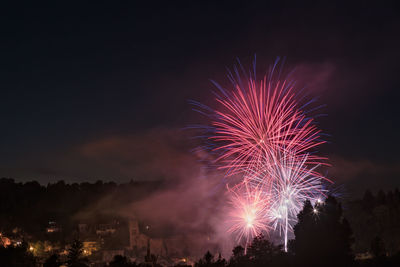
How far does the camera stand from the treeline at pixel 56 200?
54.1 meters

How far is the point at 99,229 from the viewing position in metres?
56.0

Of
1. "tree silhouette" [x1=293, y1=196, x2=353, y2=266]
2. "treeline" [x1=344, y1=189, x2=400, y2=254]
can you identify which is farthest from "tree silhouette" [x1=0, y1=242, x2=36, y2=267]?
"treeline" [x1=344, y1=189, x2=400, y2=254]

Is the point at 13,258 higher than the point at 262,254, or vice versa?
the point at 13,258

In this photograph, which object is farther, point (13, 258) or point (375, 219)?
point (375, 219)

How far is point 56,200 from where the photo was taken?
6550 cm

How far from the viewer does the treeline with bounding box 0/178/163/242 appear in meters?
54.1

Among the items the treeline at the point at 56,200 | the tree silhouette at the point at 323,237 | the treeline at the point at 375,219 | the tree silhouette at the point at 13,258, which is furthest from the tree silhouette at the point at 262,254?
the treeline at the point at 56,200

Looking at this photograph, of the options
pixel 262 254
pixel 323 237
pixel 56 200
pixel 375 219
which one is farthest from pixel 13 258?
pixel 375 219

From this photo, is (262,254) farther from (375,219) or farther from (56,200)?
(56,200)

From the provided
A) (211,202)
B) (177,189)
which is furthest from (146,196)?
(211,202)

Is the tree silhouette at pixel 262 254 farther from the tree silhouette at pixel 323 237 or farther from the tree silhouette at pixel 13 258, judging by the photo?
the tree silhouette at pixel 13 258

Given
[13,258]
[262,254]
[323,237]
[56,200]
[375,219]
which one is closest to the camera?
[323,237]

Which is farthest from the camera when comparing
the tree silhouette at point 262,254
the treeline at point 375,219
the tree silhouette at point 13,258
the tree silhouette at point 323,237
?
the treeline at point 375,219

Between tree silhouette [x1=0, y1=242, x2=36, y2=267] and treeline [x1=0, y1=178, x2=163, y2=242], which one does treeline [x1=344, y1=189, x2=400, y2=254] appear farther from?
tree silhouette [x1=0, y1=242, x2=36, y2=267]
